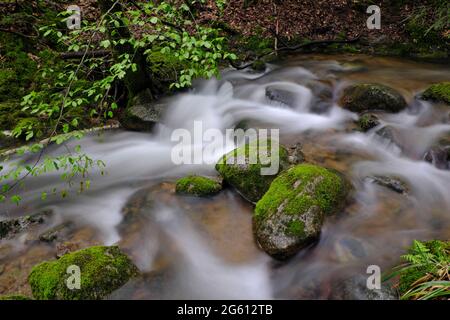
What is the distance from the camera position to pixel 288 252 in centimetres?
430

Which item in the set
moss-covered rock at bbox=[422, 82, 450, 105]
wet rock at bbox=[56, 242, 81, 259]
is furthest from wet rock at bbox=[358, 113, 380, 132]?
wet rock at bbox=[56, 242, 81, 259]

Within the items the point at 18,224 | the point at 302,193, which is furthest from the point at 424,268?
the point at 18,224

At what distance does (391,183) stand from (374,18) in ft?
28.4

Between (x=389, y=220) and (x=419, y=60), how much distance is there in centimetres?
700

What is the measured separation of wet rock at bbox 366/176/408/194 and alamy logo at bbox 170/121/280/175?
1633mm

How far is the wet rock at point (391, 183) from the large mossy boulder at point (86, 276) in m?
3.90

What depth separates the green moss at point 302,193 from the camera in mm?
4473

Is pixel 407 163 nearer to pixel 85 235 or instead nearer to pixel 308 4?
pixel 85 235

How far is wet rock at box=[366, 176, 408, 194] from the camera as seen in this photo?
5.43 meters

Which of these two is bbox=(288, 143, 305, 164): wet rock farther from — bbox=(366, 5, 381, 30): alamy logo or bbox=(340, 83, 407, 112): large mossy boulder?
bbox=(366, 5, 381, 30): alamy logo

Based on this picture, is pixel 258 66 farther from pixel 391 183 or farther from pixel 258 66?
pixel 391 183

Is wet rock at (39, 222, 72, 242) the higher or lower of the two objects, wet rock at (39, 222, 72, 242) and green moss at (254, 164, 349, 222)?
the lower

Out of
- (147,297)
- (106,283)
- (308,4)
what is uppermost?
(308,4)
